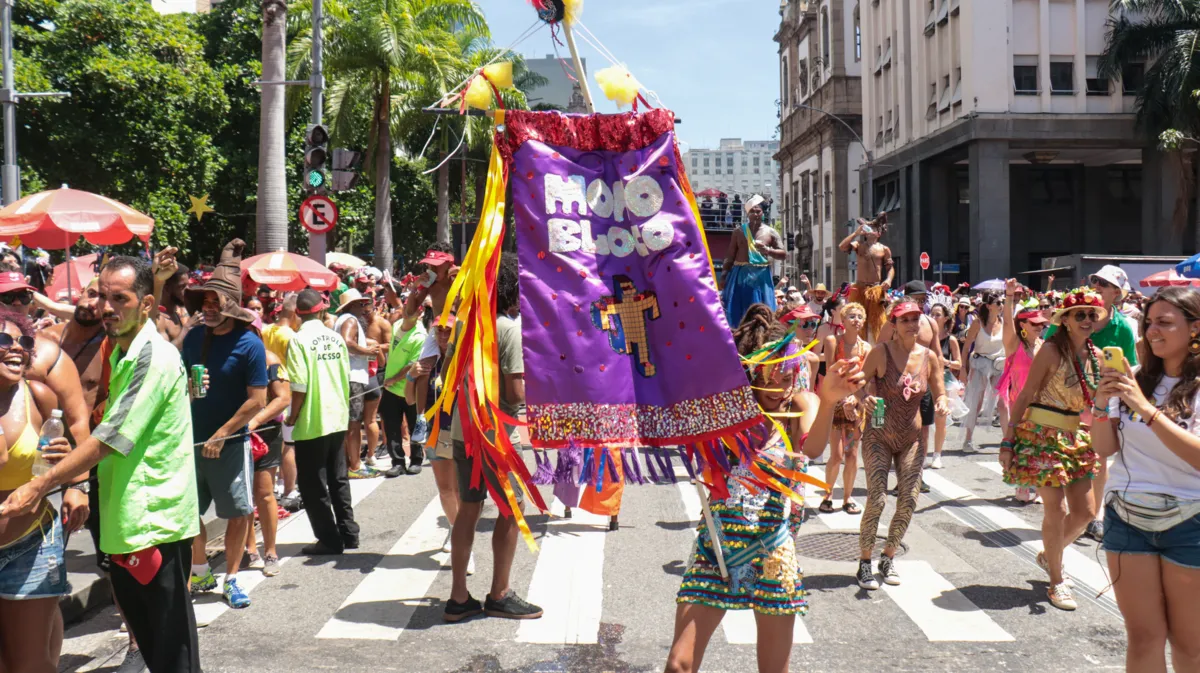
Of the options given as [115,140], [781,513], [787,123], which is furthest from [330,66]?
[787,123]

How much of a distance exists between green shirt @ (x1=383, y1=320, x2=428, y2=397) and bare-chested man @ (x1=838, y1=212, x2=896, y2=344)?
4.19 meters

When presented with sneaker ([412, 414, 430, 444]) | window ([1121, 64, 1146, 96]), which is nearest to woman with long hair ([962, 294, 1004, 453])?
sneaker ([412, 414, 430, 444])

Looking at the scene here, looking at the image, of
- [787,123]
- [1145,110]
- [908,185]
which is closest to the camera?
[1145,110]

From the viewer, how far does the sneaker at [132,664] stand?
5.21 m

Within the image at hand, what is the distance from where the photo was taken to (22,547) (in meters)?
4.02

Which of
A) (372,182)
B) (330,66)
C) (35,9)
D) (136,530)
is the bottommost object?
(136,530)

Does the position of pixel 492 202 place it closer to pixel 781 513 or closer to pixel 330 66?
pixel 781 513

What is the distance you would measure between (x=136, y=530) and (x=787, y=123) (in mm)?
75146

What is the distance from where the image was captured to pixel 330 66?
2552 cm

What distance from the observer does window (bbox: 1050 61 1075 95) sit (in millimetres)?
36406

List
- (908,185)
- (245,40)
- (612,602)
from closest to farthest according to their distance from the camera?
(612,602)
(245,40)
(908,185)

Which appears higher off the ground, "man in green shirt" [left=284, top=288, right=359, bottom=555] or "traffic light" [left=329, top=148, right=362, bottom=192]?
"traffic light" [left=329, top=148, right=362, bottom=192]

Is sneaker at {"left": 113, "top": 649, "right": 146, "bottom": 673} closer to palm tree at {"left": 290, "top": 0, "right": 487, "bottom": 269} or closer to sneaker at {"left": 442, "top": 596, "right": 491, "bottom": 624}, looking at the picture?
sneaker at {"left": 442, "top": 596, "right": 491, "bottom": 624}

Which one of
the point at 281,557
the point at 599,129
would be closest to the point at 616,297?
the point at 599,129
